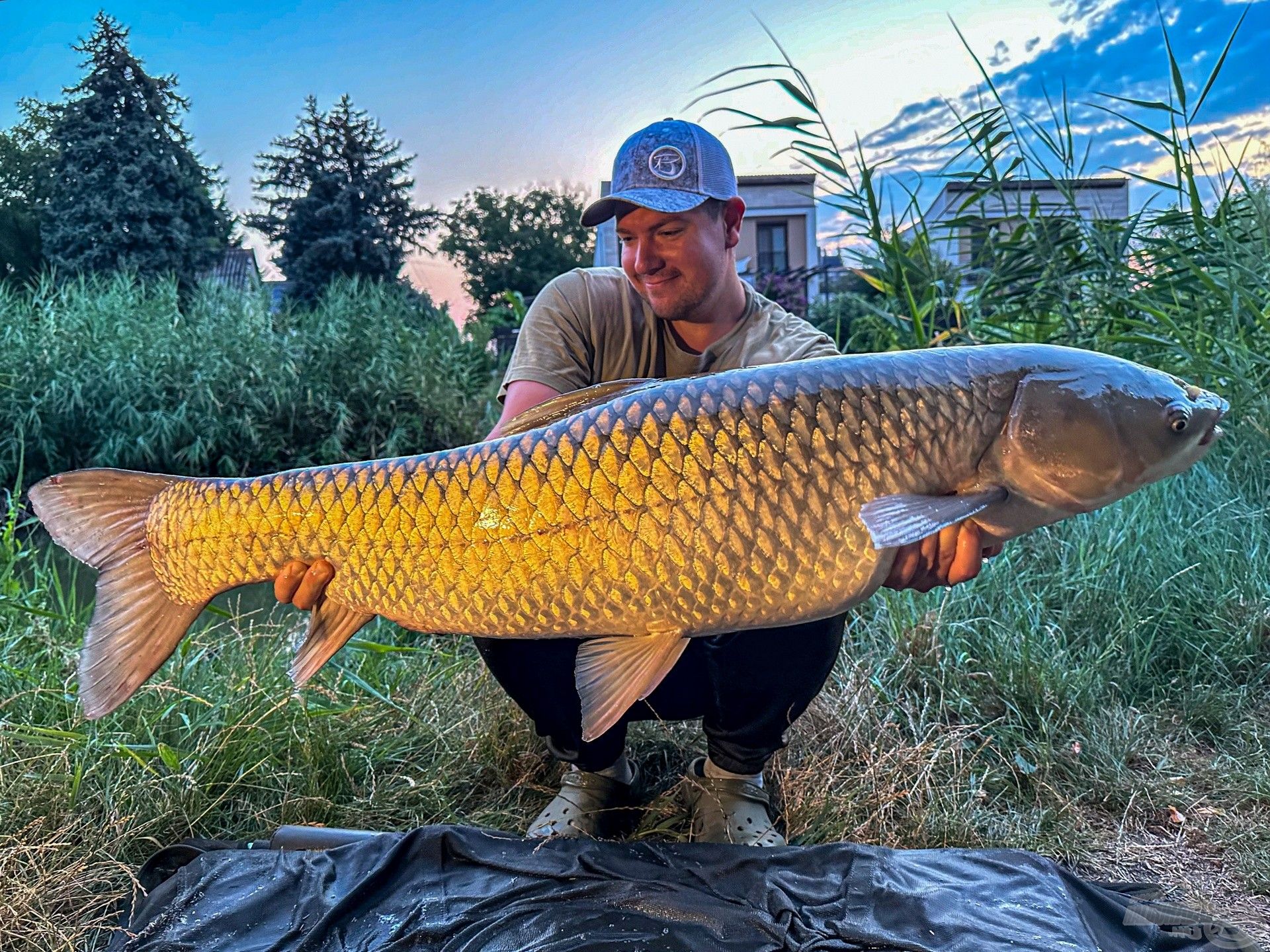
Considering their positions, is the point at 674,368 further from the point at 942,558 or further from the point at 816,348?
the point at 942,558

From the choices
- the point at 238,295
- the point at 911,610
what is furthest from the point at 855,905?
the point at 238,295

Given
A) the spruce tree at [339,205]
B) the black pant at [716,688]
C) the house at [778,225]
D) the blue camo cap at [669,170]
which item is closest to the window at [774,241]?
the house at [778,225]

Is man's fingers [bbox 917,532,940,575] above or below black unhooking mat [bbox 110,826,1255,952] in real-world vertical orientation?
above

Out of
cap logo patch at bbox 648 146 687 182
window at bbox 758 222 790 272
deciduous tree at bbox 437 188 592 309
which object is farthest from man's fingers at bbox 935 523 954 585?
deciduous tree at bbox 437 188 592 309

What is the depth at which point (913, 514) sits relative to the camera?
1032 millimetres

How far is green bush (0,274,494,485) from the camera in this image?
608 cm

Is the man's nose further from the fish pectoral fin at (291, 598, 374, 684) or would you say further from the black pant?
the fish pectoral fin at (291, 598, 374, 684)

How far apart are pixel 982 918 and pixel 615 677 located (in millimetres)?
627

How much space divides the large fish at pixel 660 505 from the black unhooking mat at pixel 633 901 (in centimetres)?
33

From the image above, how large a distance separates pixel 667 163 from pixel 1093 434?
958 millimetres

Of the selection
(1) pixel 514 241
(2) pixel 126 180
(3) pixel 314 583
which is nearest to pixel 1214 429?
(3) pixel 314 583

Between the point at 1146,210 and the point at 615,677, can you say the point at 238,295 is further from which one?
the point at 615,677

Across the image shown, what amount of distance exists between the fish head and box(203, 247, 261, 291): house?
7.66m

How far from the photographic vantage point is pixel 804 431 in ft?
3.48
